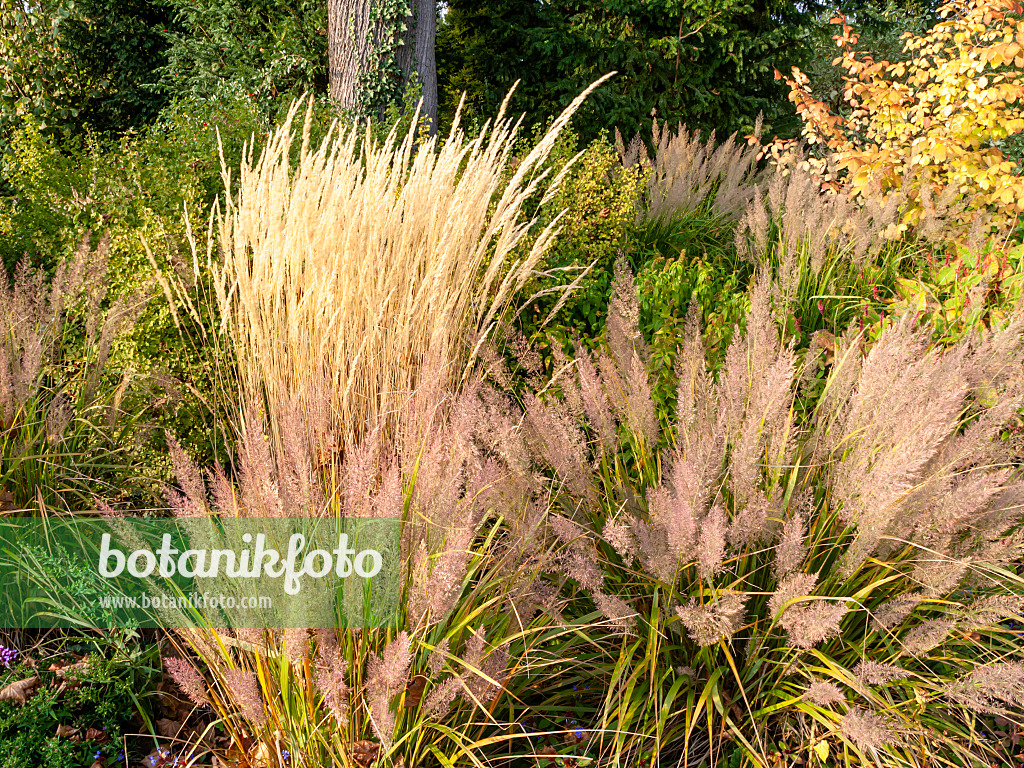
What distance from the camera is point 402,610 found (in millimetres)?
1737

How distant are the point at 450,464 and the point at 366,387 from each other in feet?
3.08

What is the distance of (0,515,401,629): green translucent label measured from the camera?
5.39ft

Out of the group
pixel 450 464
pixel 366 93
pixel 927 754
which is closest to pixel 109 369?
pixel 450 464

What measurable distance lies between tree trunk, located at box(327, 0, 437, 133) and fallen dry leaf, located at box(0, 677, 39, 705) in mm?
4973

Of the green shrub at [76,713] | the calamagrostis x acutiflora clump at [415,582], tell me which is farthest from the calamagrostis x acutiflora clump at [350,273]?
the green shrub at [76,713]

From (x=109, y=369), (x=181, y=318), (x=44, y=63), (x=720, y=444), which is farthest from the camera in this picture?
(x=44, y=63)

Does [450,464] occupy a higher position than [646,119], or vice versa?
[646,119]

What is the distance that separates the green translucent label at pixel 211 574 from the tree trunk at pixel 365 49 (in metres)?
4.57

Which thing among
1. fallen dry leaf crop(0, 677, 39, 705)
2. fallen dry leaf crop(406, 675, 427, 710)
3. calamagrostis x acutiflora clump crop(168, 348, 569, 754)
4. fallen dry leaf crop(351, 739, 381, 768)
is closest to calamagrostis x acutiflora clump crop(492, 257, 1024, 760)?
calamagrostis x acutiflora clump crop(168, 348, 569, 754)

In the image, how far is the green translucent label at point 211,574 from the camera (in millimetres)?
1644

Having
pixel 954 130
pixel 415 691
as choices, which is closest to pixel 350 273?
pixel 415 691

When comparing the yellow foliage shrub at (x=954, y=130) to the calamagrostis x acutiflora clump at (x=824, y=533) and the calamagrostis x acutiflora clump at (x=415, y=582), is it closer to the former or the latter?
the calamagrostis x acutiflora clump at (x=824, y=533)

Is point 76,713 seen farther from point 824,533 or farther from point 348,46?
point 348,46

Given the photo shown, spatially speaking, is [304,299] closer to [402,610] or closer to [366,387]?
[366,387]
